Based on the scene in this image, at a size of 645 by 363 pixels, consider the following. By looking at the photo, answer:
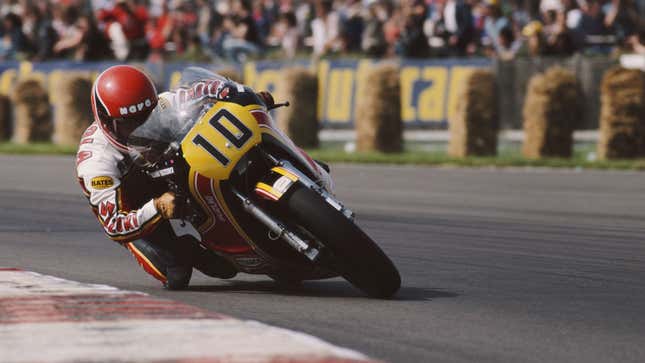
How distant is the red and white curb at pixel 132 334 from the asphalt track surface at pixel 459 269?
46 centimetres

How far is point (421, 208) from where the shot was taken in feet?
42.1

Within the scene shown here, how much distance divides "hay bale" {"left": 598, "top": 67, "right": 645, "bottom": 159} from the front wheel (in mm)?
11105

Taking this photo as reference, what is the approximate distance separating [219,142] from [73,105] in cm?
1590

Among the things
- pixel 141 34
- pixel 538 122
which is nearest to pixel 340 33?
pixel 141 34

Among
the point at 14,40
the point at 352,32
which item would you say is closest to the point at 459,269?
the point at 352,32

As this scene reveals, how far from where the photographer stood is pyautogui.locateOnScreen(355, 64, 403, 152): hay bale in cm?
1958

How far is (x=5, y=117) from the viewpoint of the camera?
2419cm

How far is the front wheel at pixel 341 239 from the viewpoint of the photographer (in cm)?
685

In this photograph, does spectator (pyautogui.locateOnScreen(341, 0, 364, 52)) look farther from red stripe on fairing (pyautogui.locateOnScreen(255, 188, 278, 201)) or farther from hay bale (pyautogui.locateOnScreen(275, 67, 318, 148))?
red stripe on fairing (pyautogui.locateOnScreen(255, 188, 278, 201))

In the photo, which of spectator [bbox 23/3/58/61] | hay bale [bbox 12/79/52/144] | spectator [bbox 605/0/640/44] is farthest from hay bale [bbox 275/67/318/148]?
spectator [bbox 23/3/58/61]

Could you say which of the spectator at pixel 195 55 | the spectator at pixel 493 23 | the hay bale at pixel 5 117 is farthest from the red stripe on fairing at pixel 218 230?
the hay bale at pixel 5 117

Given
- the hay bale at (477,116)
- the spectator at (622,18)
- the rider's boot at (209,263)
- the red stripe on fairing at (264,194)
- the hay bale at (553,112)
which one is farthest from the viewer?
the spectator at (622,18)

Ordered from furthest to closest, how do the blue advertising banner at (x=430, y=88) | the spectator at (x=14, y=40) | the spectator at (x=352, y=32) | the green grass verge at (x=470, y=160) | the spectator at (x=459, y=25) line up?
1. the spectator at (x=14, y=40)
2. the spectator at (x=352, y=32)
3. the spectator at (x=459, y=25)
4. the blue advertising banner at (x=430, y=88)
5. the green grass verge at (x=470, y=160)

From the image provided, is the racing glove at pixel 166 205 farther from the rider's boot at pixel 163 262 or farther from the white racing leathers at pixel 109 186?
the rider's boot at pixel 163 262
